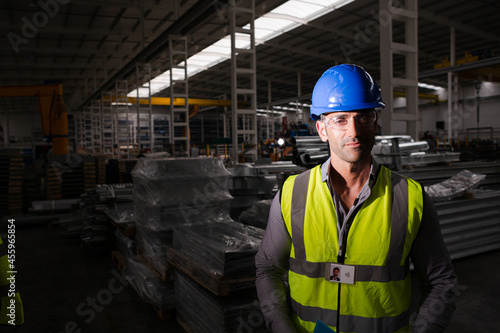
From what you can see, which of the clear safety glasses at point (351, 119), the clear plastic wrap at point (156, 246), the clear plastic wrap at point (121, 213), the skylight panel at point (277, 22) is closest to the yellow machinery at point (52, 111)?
the clear plastic wrap at point (121, 213)

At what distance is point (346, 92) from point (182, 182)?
9.91 ft

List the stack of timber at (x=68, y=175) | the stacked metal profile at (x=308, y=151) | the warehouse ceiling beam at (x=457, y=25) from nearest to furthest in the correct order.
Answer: the stacked metal profile at (x=308, y=151)
the stack of timber at (x=68, y=175)
the warehouse ceiling beam at (x=457, y=25)

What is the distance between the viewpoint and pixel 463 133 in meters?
24.1

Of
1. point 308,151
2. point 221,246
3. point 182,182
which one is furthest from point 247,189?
point 221,246

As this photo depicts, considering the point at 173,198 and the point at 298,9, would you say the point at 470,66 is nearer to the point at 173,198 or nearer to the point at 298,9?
the point at 298,9

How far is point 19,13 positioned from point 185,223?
38.8 ft

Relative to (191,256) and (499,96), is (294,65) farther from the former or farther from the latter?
(191,256)

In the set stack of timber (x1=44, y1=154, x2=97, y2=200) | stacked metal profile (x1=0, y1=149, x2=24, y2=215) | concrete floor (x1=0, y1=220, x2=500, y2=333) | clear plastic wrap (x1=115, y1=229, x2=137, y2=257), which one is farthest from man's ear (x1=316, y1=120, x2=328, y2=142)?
stacked metal profile (x1=0, y1=149, x2=24, y2=215)

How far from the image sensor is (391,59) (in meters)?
5.98

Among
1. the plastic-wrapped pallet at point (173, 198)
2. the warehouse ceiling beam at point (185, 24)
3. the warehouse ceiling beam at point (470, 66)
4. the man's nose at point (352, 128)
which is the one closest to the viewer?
the man's nose at point (352, 128)

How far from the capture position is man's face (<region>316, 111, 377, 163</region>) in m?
1.45

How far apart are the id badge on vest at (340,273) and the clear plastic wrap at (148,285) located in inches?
116

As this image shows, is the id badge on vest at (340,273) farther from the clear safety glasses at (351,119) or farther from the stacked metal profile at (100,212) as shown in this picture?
the stacked metal profile at (100,212)

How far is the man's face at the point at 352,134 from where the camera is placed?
145 centimetres
